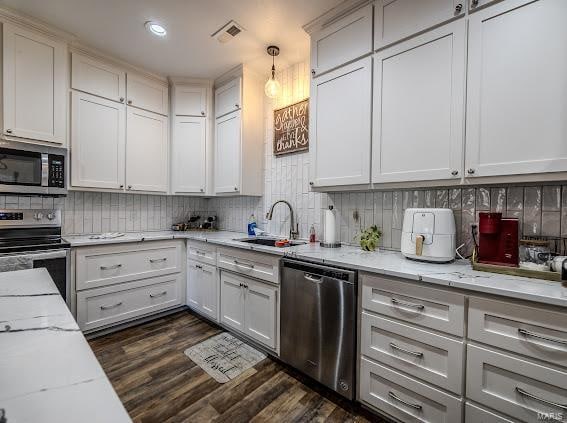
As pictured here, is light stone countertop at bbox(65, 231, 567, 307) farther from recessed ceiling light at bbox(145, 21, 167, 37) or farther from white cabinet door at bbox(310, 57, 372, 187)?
recessed ceiling light at bbox(145, 21, 167, 37)

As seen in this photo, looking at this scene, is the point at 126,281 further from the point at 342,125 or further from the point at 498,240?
the point at 498,240

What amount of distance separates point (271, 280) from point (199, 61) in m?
2.22

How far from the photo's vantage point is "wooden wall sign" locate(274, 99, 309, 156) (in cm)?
255

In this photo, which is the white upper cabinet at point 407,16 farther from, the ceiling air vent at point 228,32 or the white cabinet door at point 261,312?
the white cabinet door at point 261,312

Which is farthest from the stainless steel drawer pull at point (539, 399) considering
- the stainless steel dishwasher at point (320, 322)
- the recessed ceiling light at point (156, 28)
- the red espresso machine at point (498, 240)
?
the recessed ceiling light at point (156, 28)

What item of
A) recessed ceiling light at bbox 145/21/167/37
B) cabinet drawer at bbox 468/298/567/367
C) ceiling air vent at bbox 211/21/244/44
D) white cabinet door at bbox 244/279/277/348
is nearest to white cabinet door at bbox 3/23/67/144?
recessed ceiling light at bbox 145/21/167/37

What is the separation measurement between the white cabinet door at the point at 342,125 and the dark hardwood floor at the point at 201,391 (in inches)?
55.2

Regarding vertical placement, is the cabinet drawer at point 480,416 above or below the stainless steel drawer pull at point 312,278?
below

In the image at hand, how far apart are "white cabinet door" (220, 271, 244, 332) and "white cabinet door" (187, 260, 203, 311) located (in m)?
0.38

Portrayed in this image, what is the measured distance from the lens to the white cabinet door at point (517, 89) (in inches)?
47.5

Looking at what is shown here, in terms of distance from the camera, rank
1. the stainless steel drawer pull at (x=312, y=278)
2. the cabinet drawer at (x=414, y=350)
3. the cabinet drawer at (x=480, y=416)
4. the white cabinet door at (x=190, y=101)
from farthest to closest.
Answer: the white cabinet door at (x=190, y=101), the stainless steel drawer pull at (x=312, y=278), the cabinet drawer at (x=414, y=350), the cabinet drawer at (x=480, y=416)

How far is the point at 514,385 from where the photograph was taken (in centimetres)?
109

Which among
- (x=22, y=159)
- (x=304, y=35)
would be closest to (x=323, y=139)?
(x=304, y=35)

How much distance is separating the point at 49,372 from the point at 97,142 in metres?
2.58
